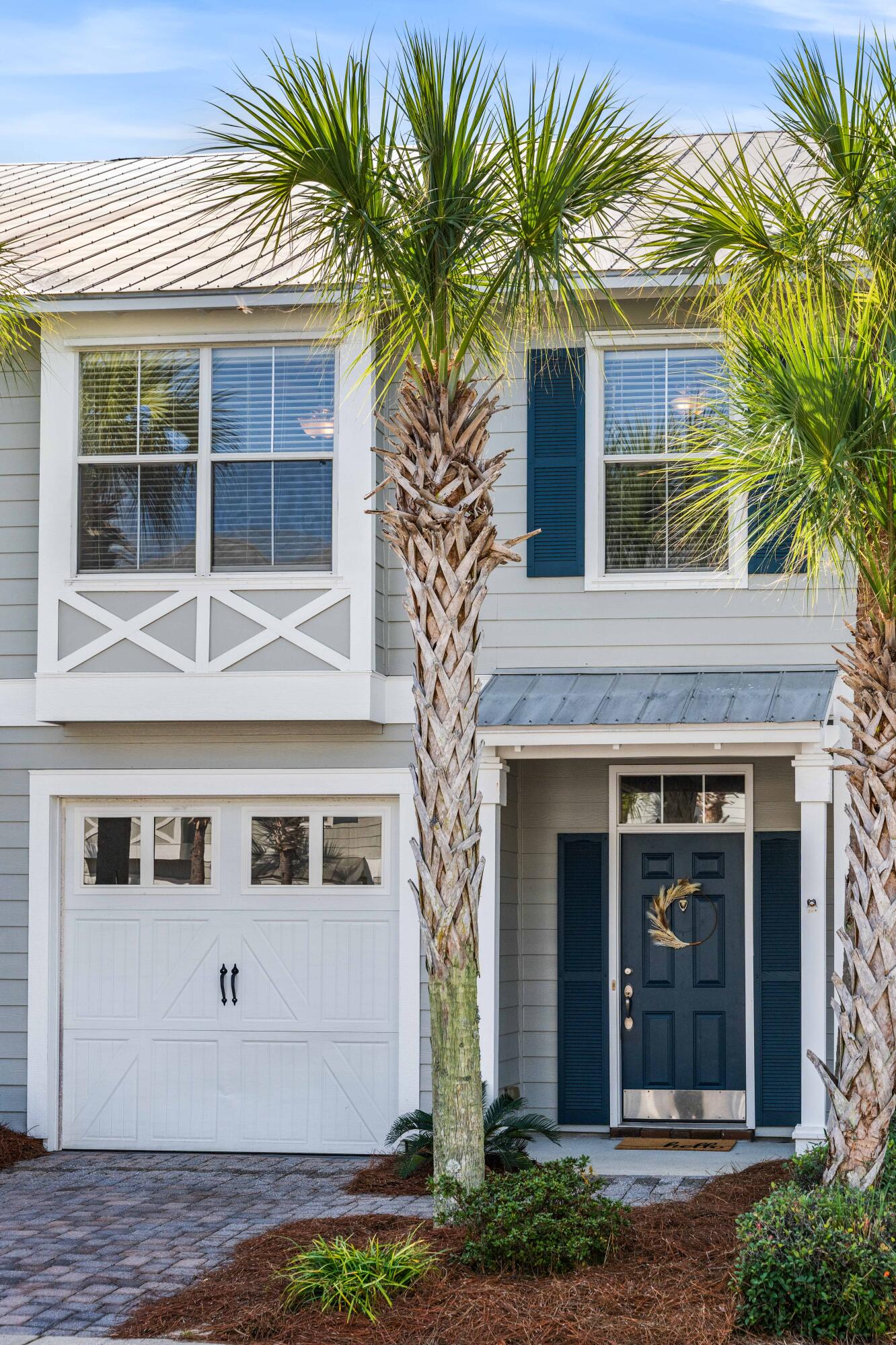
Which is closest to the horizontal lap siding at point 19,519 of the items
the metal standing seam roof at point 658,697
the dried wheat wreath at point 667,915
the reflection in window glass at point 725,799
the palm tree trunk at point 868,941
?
the metal standing seam roof at point 658,697

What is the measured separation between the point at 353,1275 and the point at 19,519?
21.3 ft

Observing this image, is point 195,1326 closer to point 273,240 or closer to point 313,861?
point 313,861

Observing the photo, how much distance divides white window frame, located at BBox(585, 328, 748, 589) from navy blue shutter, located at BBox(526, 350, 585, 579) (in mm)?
49

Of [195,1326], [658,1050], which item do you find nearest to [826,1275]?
[195,1326]

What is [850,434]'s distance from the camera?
21.8 feet

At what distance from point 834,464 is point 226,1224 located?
5.12 m

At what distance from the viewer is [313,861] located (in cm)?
1086

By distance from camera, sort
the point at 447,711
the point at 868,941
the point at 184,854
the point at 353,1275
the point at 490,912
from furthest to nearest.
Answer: the point at 184,854, the point at 490,912, the point at 447,711, the point at 868,941, the point at 353,1275

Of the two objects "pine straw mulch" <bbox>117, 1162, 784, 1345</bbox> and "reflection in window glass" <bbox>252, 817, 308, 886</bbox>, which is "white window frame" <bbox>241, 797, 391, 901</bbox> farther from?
"pine straw mulch" <bbox>117, 1162, 784, 1345</bbox>

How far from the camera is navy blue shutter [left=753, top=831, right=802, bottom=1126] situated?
10.8 m

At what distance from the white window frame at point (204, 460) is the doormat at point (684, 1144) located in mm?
4383

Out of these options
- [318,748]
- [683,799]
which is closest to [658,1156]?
[683,799]

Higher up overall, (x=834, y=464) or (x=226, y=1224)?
Answer: (x=834, y=464)

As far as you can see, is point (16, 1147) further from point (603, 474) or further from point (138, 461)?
point (603, 474)
